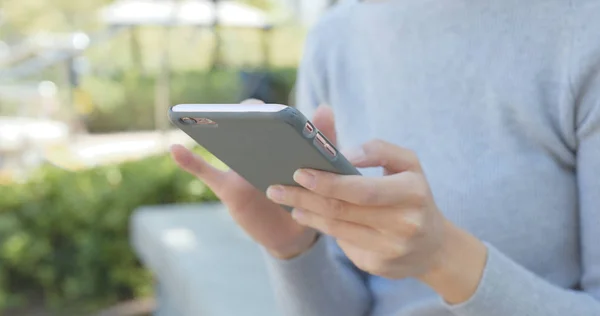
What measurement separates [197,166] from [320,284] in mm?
261

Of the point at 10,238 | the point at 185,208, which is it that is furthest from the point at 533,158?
the point at 10,238

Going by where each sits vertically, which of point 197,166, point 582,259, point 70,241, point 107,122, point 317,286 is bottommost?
point 107,122

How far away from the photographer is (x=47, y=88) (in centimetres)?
909

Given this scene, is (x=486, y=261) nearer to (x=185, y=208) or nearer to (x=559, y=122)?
(x=559, y=122)

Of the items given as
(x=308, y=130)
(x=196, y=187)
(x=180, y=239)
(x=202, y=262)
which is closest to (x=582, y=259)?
(x=308, y=130)

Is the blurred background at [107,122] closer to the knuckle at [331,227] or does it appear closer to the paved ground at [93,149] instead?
the paved ground at [93,149]

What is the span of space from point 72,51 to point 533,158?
9.56 metres

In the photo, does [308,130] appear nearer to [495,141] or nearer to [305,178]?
[305,178]

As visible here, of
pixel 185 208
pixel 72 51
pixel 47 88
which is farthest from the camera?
pixel 72 51

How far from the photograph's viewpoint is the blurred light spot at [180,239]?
223cm

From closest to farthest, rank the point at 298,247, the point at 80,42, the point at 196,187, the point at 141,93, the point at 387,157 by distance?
the point at 387,157
the point at 298,247
the point at 196,187
the point at 80,42
the point at 141,93

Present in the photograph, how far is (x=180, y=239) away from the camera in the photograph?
233 cm

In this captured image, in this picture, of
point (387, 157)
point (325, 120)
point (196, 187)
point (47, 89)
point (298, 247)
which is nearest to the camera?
point (387, 157)

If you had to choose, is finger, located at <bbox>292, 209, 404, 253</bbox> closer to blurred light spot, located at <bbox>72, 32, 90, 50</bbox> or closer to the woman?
the woman
